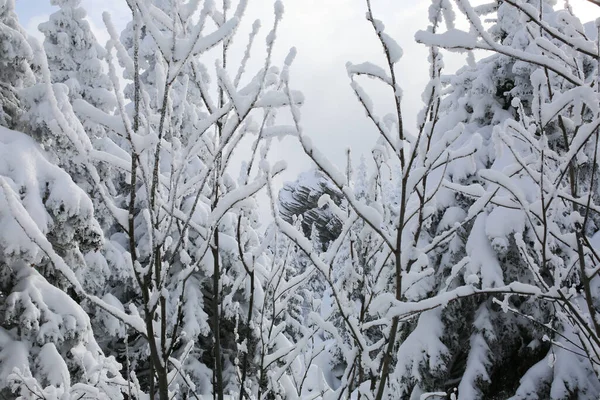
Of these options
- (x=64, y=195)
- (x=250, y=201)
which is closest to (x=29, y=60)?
(x=64, y=195)

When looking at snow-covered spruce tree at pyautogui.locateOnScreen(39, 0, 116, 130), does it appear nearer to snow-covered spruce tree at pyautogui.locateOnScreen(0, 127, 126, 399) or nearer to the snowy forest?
the snowy forest

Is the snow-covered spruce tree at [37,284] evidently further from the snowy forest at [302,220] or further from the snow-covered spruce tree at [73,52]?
the snow-covered spruce tree at [73,52]

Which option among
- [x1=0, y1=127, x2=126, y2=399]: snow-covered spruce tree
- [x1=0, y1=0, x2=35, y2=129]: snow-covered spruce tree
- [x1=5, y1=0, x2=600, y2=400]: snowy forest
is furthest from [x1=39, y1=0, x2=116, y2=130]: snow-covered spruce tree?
[x1=0, y1=127, x2=126, y2=399]: snow-covered spruce tree

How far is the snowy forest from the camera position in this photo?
51.9 inches

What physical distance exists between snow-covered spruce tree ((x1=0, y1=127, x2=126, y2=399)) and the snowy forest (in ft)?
0.09

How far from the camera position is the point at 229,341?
36.5 ft

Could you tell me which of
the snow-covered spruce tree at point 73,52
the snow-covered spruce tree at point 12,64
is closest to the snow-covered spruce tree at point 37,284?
the snow-covered spruce tree at point 12,64

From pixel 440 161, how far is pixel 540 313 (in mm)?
5396

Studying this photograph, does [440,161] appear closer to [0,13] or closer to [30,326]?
[30,326]

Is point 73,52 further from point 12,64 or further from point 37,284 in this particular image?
point 37,284

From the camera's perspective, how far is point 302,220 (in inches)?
122

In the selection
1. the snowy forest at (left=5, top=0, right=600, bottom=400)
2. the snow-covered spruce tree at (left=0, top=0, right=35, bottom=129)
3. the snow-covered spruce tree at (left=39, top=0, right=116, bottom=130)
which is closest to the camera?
the snowy forest at (left=5, top=0, right=600, bottom=400)

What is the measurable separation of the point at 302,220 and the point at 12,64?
5.60 meters

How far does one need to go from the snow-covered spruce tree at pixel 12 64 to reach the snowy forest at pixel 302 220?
0.03 meters
